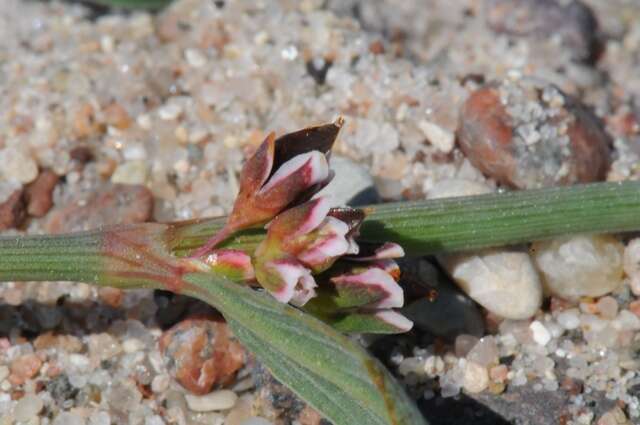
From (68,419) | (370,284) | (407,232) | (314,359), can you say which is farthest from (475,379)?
(68,419)

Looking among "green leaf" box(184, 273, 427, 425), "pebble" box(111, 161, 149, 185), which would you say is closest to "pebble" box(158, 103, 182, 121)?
"pebble" box(111, 161, 149, 185)

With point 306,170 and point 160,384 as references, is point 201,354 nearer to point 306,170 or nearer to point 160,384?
point 160,384

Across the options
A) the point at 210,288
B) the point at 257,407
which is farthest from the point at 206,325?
the point at 210,288

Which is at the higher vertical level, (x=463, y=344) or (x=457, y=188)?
(x=457, y=188)

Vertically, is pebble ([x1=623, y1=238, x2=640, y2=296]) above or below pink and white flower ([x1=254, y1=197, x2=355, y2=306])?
below

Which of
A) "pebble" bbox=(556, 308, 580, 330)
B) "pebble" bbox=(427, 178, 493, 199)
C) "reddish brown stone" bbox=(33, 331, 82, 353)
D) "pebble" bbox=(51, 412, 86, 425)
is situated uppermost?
"pebble" bbox=(427, 178, 493, 199)

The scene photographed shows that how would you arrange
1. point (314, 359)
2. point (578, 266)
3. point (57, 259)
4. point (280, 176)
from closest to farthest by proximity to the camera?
point (314, 359)
point (280, 176)
point (57, 259)
point (578, 266)

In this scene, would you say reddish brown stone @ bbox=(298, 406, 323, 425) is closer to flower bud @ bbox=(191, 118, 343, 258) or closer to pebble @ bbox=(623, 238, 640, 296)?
flower bud @ bbox=(191, 118, 343, 258)
